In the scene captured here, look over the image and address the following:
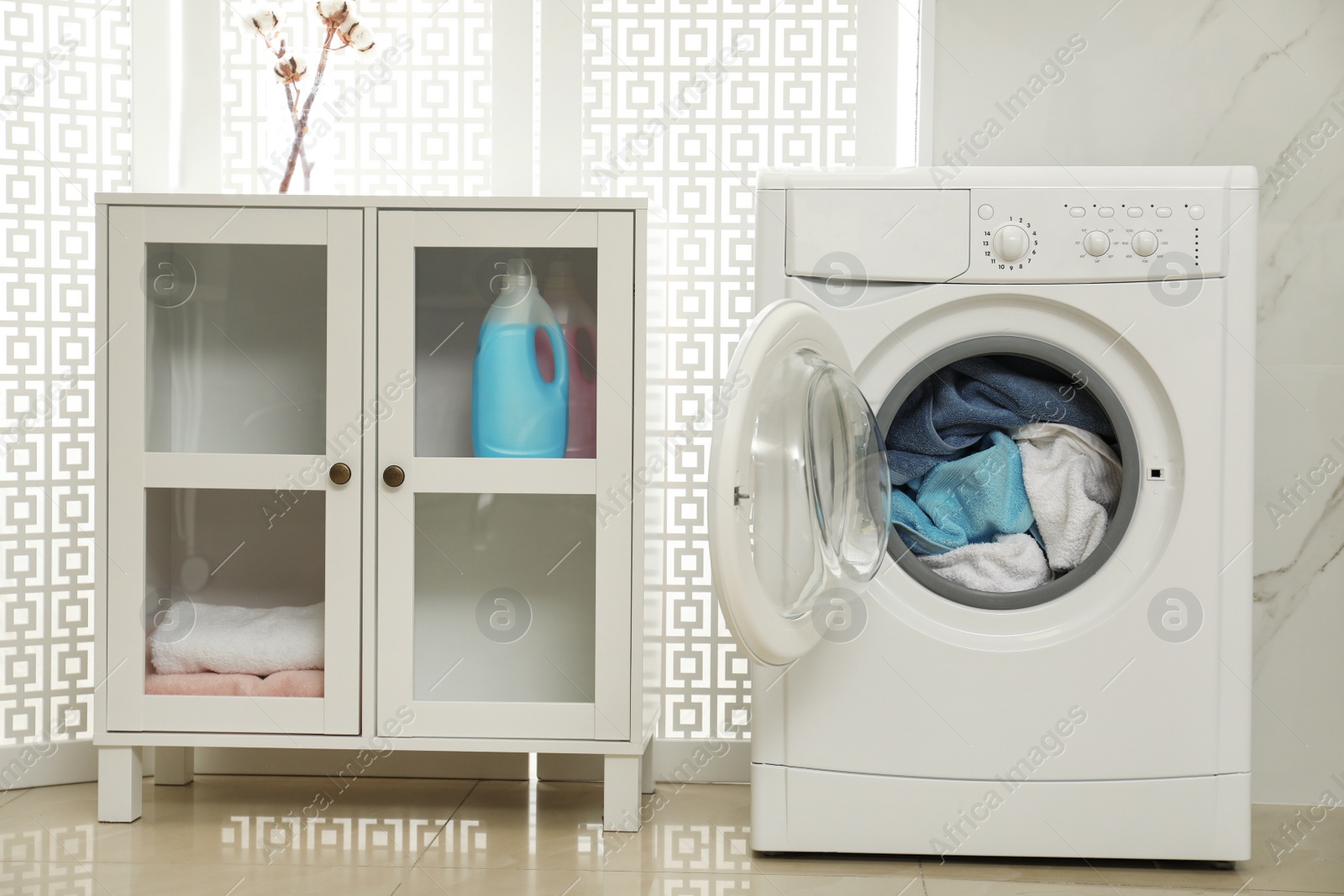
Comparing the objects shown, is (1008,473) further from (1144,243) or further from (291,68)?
(291,68)

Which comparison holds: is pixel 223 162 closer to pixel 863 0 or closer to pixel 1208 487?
pixel 863 0

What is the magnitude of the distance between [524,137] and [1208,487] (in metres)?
1.18

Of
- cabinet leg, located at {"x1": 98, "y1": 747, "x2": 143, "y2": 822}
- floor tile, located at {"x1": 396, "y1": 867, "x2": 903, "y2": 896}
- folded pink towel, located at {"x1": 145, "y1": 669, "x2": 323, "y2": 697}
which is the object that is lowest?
Answer: floor tile, located at {"x1": 396, "y1": 867, "x2": 903, "y2": 896}

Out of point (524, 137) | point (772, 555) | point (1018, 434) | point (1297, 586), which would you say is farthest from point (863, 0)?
point (1297, 586)

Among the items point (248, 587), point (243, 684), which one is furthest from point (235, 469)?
point (243, 684)

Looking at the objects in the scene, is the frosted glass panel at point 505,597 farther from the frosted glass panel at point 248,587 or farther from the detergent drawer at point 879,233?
the detergent drawer at point 879,233

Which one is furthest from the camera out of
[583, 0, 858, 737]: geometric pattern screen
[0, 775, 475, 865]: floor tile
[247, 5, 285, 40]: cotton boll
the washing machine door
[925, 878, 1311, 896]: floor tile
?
[583, 0, 858, 737]: geometric pattern screen

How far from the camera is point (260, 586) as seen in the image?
144 cm

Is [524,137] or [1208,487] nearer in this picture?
[1208,487]

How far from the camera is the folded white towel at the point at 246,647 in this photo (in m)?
1.40

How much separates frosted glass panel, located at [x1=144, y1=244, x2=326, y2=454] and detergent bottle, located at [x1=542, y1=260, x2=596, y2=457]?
33 centimetres

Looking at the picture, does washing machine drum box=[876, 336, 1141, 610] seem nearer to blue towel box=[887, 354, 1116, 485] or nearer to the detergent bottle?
blue towel box=[887, 354, 1116, 485]

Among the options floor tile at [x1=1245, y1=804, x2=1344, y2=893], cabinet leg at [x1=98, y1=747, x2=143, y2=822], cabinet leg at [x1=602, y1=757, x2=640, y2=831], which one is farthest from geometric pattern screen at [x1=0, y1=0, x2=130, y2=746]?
floor tile at [x1=1245, y1=804, x2=1344, y2=893]

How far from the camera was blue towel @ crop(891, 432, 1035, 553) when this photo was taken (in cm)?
125
